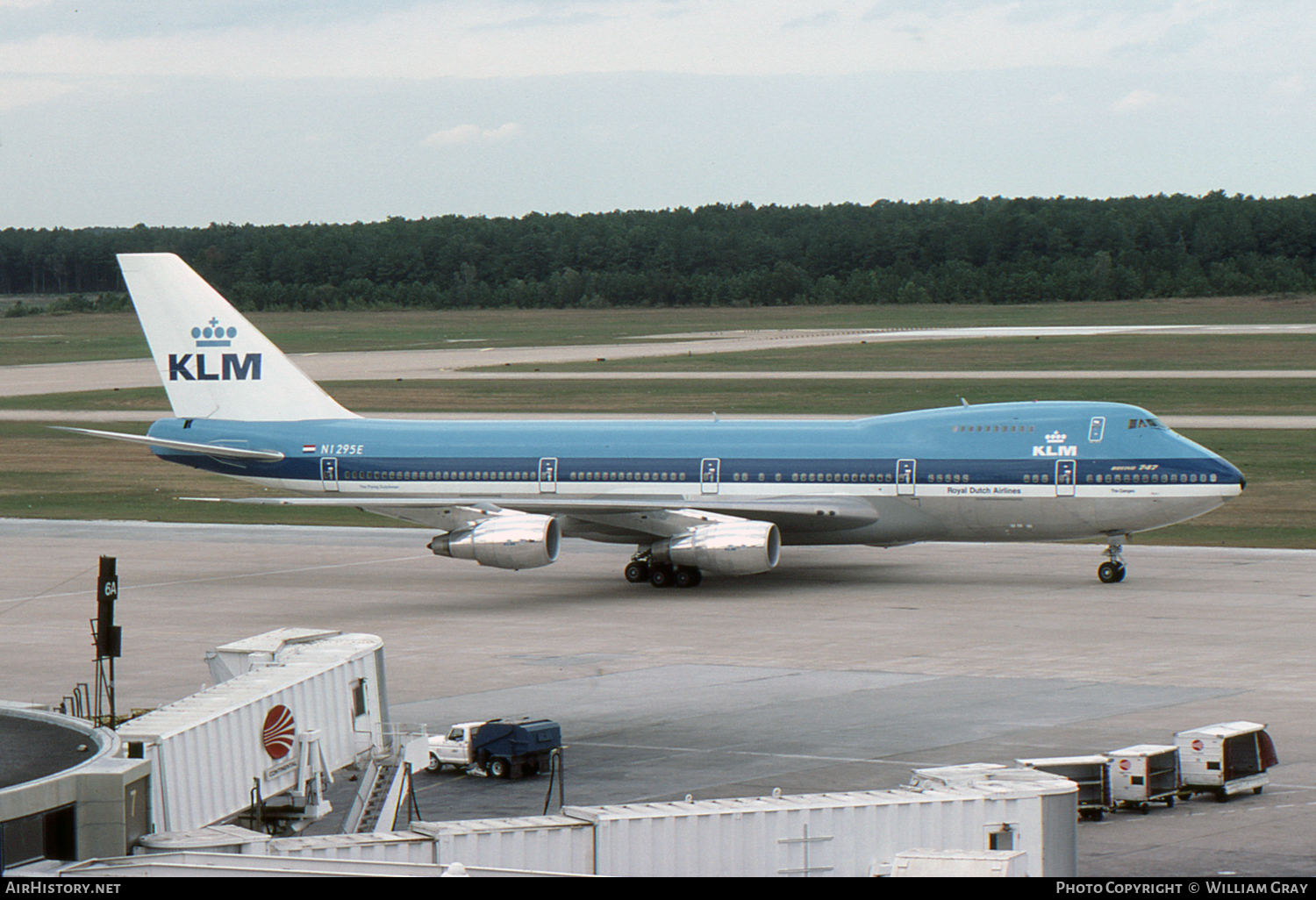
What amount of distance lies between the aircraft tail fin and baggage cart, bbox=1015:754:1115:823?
A: 31.6m

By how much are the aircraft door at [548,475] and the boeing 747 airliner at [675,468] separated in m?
0.05

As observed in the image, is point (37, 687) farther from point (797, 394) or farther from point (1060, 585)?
point (797, 394)

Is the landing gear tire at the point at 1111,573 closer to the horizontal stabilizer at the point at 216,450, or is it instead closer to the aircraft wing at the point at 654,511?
the aircraft wing at the point at 654,511

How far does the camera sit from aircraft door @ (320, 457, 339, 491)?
166 feet

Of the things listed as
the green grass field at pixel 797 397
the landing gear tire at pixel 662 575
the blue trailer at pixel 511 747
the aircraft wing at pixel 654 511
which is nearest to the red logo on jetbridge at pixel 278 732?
the blue trailer at pixel 511 747

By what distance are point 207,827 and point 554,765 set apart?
28.7 feet

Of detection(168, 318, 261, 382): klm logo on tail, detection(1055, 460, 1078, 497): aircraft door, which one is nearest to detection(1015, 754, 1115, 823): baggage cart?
detection(1055, 460, 1078, 497): aircraft door

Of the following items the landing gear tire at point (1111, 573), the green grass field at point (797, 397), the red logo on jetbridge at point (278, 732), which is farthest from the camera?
the green grass field at point (797, 397)

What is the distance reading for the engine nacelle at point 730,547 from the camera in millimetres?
44094

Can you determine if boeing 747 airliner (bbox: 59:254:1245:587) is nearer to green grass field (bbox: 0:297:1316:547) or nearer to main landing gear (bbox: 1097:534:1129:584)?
main landing gear (bbox: 1097:534:1129:584)

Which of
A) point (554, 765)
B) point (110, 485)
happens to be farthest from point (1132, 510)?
point (110, 485)

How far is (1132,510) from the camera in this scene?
45.2 metres

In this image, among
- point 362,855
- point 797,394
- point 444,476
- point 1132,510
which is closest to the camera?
point 362,855

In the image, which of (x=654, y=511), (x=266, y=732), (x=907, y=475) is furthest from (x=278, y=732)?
(x=907, y=475)
